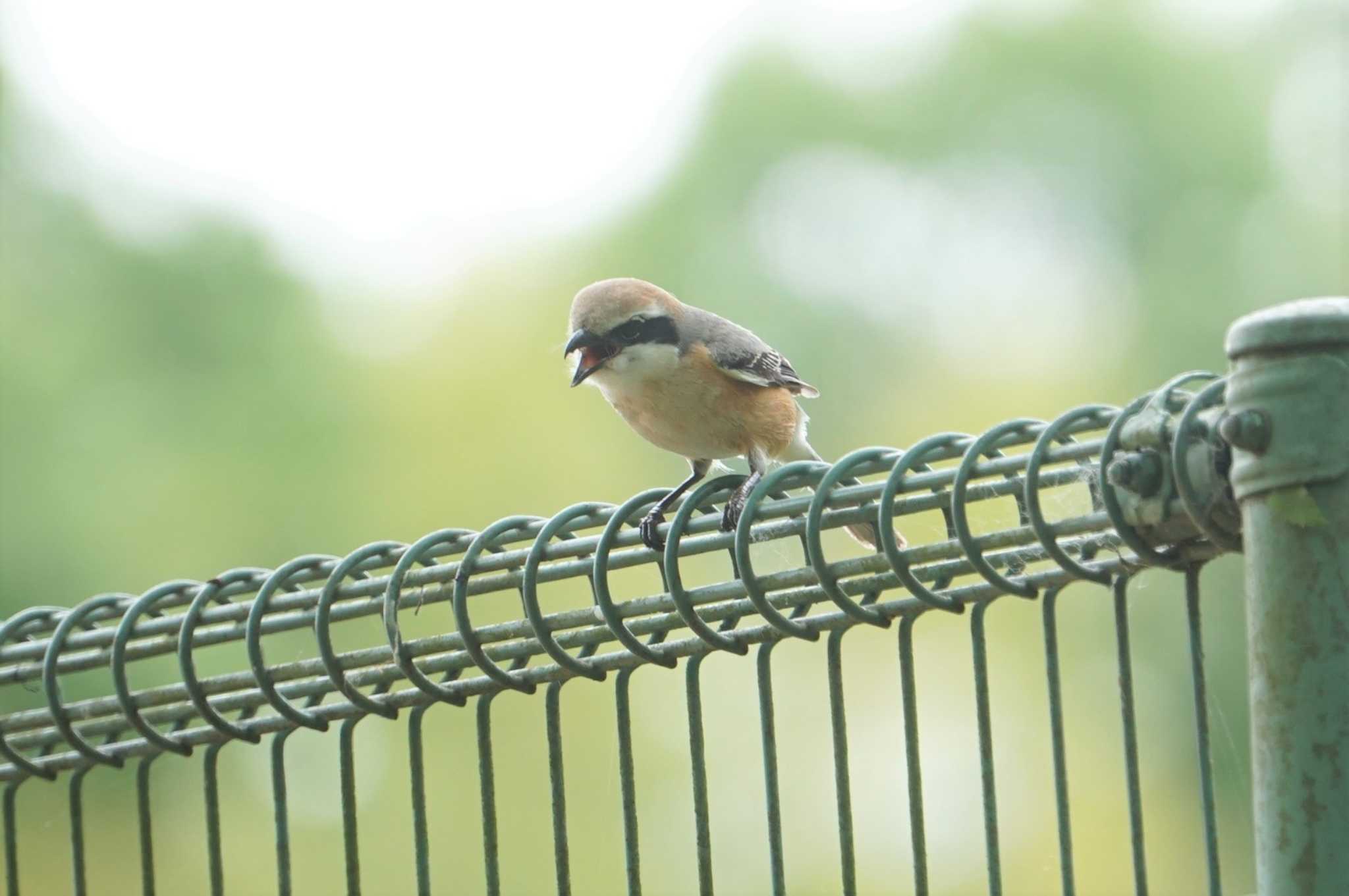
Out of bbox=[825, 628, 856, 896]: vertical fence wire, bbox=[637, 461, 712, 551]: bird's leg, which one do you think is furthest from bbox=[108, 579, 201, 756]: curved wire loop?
bbox=[825, 628, 856, 896]: vertical fence wire

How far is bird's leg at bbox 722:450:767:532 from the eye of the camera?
173cm

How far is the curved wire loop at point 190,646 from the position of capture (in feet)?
5.77

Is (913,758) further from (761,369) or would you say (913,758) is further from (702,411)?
(761,369)

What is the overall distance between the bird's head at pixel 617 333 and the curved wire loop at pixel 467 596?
176cm

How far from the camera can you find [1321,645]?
110 centimetres

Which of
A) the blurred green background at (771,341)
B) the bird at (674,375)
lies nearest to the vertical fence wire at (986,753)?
the bird at (674,375)

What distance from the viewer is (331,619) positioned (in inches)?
67.0

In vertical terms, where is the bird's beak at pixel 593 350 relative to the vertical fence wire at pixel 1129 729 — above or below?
above

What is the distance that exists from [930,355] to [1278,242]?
14.2ft

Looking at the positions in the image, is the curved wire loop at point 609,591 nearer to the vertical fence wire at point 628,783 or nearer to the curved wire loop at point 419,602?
the vertical fence wire at point 628,783

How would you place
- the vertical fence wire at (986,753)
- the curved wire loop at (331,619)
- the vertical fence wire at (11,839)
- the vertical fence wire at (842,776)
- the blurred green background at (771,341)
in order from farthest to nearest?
the blurred green background at (771,341) < the vertical fence wire at (11,839) < the curved wire loop at (331,619) < the vertical fence wire at (842,776) < the vertical fence wire at (986,753)

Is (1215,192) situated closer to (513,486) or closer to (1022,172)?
(1022,172)

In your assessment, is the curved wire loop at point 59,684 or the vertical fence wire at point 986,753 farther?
the curved wire loop at point 59,684

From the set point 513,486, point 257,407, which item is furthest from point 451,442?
point 257,407
